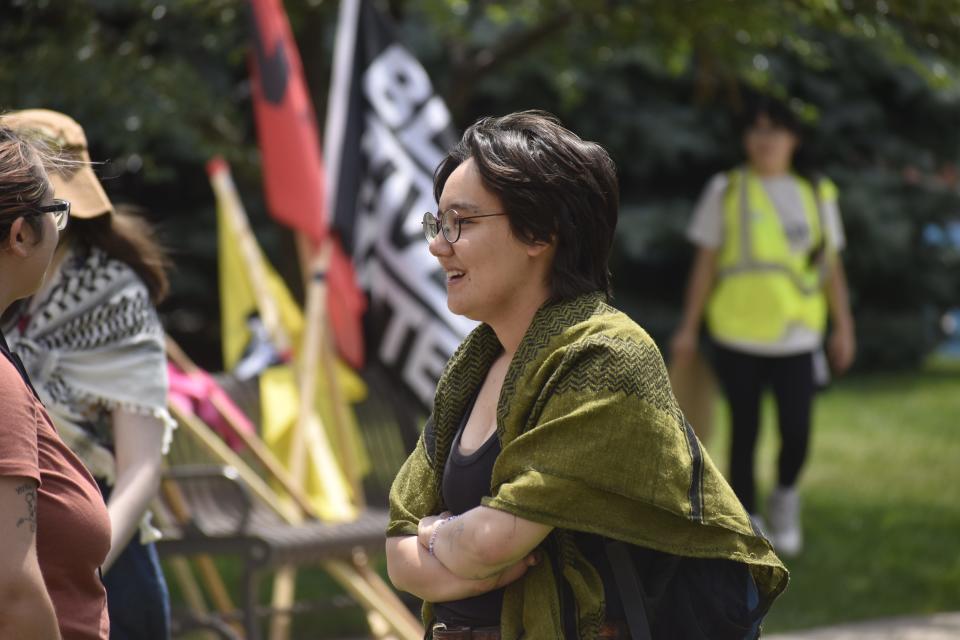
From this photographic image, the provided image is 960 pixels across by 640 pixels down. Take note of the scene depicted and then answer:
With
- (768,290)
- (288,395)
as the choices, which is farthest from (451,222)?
(768,290)

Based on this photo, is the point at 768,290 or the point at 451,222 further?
the point at 768,290

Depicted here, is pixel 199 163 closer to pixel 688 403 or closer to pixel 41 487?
pixel 688 403

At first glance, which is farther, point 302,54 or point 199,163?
point 199,163

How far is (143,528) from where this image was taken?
2.99 metres

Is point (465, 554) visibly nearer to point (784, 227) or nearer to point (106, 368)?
point (106, 368)

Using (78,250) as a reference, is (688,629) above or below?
below

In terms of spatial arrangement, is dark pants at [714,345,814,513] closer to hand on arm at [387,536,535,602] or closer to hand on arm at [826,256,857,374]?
hand on arm at [826,256,857,374]

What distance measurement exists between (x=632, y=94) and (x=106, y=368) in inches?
481

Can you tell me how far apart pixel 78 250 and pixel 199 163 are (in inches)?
382

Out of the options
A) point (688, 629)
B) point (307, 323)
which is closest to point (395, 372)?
point (307, 323)

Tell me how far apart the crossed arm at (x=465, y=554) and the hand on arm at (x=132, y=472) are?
0.70m

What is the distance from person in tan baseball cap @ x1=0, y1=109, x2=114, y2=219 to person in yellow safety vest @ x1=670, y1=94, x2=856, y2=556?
417cm

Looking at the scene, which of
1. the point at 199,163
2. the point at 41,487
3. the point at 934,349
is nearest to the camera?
the point at 41,487

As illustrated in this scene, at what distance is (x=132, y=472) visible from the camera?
289 cm
